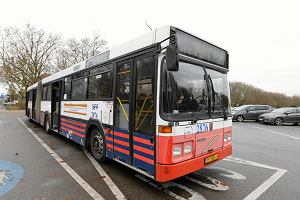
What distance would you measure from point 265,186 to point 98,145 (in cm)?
386

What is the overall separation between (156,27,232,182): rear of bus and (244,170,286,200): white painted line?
2.88ft

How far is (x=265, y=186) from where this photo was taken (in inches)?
180

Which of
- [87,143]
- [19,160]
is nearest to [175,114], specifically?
[87,143]

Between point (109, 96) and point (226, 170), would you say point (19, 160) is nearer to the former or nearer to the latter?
point (109, 96)

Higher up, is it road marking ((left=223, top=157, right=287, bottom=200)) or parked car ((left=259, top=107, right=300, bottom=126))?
parked car ((left=259, top=107, right=300, bottom=126))

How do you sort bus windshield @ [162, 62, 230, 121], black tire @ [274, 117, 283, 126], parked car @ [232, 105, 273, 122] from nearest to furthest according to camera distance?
bus windshield @ [162, 62, 230, 121]
black tire @ [274, 117, 283, 126]
parked car @ [232, 105, 273, 122]

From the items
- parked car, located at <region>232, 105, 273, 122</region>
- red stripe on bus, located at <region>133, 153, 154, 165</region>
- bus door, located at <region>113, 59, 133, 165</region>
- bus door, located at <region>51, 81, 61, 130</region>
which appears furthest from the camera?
parked car, located at <region>232, 105, 273, 122</region>

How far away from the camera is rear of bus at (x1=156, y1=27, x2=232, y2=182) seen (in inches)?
150

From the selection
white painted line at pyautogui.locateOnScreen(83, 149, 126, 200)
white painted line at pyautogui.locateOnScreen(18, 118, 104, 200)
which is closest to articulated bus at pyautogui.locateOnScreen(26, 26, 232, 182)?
white painted line at pyautogui.locateOnScreen(83, 149, 126, 200)

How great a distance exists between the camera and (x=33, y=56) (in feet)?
132

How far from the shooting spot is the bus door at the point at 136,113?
4.10m

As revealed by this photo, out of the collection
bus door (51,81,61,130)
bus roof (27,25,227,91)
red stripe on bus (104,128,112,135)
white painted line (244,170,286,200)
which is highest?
bus roof (27,25,227,91)

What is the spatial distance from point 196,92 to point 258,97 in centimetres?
7323

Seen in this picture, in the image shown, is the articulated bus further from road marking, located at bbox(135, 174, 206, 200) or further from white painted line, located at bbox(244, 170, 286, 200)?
white painted line, located at bbox(244, 170, 286, 200)
